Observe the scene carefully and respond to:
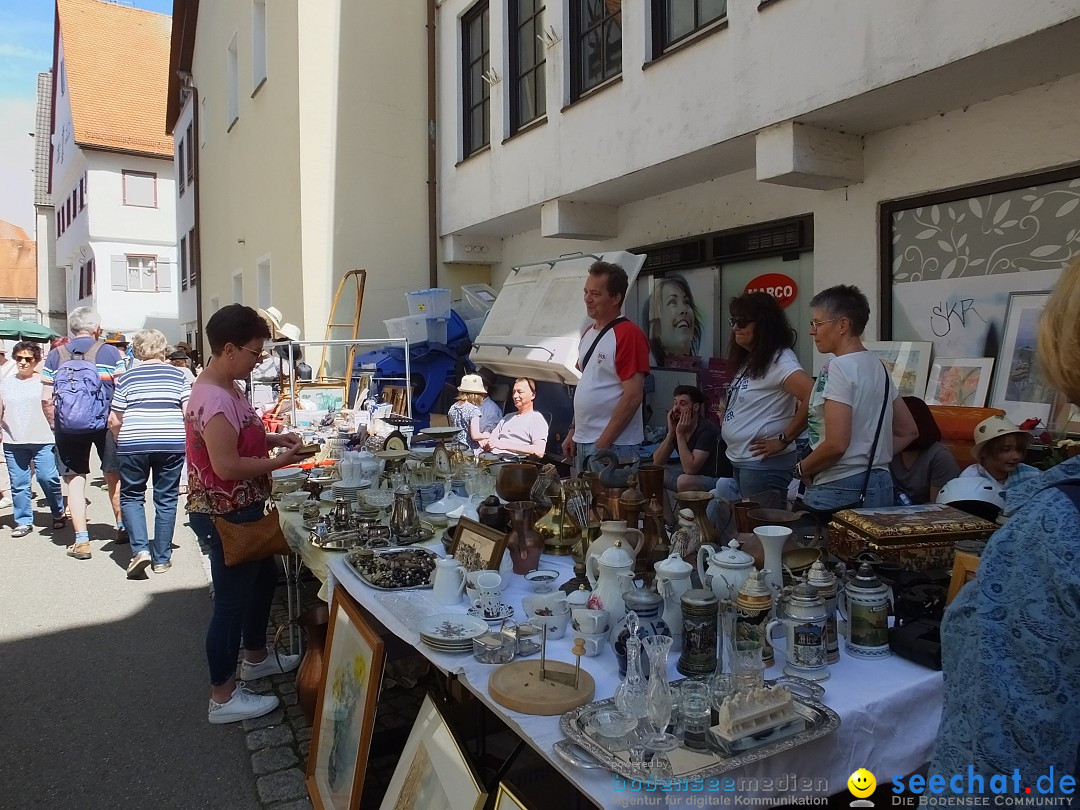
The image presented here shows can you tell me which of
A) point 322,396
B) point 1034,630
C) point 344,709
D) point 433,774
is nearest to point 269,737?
point 344,709

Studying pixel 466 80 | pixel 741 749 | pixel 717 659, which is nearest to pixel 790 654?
pixel 717 659

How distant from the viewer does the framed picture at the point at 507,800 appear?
1538mm

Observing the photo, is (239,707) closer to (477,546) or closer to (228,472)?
(228,472)

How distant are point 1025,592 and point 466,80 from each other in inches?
378

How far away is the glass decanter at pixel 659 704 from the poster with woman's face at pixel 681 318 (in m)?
5.04

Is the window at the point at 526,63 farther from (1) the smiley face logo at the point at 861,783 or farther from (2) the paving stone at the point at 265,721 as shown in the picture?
(1) the smiley face logo at the point at 861,783

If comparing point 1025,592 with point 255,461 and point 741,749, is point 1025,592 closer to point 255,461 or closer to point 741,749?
point 741,749

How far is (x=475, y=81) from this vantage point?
9.20 m

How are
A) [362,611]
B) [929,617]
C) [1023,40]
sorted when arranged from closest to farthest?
[929,617]
[362,611]
[1023,40]

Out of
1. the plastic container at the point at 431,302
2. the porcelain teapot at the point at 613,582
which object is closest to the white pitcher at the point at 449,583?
the porcelain teapot at the point at 613,582

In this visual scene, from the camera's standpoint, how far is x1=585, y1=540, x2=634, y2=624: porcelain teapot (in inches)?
78.9

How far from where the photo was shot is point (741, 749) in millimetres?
1438

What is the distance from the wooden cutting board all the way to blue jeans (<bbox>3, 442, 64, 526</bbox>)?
6489mm

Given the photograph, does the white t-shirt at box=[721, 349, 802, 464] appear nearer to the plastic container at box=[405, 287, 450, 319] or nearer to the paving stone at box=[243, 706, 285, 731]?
the paving stone at box=[243, 706, 285, 731]
